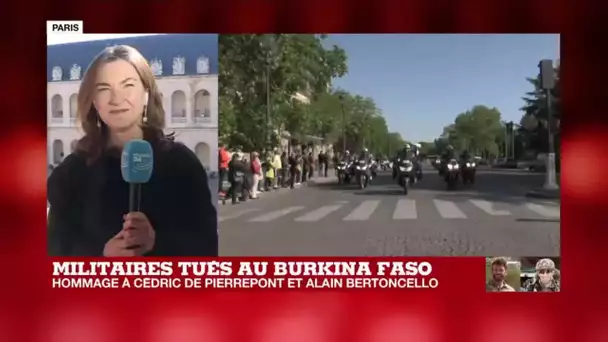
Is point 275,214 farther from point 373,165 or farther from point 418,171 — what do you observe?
point 418,171

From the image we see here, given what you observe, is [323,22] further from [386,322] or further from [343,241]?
[386,322]

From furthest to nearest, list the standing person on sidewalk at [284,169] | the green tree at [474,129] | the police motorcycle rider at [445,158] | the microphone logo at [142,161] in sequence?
the standing person on sidewalk at [284,169] < the police motorcycle rider at [445,158] < the green tree at [474,129] < the microphone logo at [142,161]

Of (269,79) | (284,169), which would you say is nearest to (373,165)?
(284,169)

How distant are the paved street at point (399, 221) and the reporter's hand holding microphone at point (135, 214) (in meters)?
0.45

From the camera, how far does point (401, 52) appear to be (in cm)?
399

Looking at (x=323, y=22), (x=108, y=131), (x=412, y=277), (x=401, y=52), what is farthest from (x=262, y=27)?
(x=412, y=277)

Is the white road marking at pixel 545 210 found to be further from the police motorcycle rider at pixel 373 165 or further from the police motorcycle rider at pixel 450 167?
the police motorcycle rider at pixel 373 165

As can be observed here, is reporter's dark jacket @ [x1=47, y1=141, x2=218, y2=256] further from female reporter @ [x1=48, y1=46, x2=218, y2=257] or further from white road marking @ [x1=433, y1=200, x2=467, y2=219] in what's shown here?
white road marking @ [x1=433, y1=200, x2=467, y2=219]

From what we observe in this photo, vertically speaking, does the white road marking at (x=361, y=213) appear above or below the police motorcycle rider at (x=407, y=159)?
below

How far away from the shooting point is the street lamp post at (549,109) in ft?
12.9

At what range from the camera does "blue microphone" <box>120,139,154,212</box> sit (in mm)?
3910

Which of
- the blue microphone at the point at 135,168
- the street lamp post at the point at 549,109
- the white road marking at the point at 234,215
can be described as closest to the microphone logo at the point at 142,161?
the blue microphone at the point at 135,168

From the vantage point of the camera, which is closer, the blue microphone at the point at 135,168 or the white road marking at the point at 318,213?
the blue microphone at the point at 135,168

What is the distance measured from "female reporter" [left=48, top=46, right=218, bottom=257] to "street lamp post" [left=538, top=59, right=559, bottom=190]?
6.48ft
